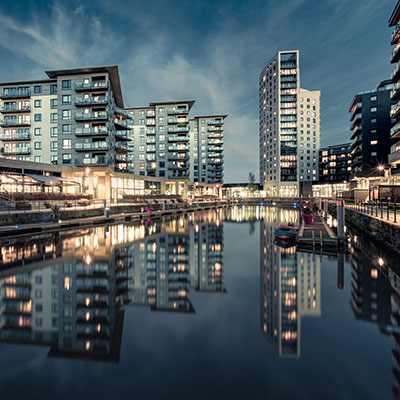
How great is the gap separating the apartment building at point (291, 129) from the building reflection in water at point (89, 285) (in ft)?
367

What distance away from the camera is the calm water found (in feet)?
15.1

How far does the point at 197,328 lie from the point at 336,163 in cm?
15585

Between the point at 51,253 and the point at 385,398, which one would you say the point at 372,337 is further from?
the point at 51,253

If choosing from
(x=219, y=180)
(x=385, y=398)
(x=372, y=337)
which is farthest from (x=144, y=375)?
(x=219, y=180)

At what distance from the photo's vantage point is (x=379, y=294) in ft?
28.9

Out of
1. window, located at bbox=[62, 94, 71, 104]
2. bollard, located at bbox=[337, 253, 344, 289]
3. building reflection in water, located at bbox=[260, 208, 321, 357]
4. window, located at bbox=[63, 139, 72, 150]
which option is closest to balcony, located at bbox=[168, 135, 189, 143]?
window, located at bbox=[62, 94, 71, 104]

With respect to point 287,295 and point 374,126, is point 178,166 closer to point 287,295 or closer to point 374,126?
point 374,126

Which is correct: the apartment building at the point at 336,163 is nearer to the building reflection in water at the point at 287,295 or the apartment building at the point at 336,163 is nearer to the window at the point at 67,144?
the window at the point at 67,144

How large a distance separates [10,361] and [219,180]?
382 ft

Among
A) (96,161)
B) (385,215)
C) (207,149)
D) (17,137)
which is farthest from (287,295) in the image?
(207,149)

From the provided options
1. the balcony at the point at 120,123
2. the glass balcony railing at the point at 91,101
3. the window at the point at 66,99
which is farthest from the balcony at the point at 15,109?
the balcony at the point at 120,123

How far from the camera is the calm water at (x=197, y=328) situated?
460 cm

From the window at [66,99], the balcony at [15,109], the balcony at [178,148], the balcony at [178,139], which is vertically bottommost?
the balcony at [178,148]

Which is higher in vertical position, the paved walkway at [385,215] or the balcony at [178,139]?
the balcony at [178,139]
